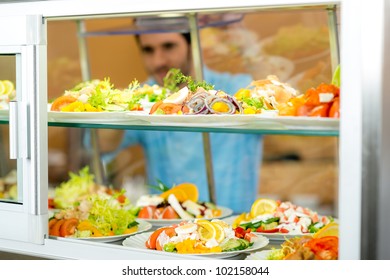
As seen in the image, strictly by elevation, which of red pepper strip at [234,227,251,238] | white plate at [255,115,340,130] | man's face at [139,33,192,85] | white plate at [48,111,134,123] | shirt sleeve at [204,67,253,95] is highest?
man's face at [139,33,192,85]

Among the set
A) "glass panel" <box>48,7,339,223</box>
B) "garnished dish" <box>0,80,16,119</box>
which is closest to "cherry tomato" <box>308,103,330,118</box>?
"garnished dish" <box>0,80,16,119</box>

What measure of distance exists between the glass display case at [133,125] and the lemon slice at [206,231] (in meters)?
0.22

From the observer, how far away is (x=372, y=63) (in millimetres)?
1888

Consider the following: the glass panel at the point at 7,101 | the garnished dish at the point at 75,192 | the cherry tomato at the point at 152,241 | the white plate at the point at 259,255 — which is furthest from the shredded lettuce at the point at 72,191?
the white plate at the point at 259,255

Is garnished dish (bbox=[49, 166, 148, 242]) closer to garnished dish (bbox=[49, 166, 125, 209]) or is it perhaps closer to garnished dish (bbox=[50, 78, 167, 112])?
garnished dish (bbox=[49, 166, 125, 209])

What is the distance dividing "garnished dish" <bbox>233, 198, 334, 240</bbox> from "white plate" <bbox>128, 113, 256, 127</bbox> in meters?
0.47

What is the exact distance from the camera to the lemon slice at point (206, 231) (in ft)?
7.93

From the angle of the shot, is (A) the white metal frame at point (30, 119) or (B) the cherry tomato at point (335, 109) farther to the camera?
(A) the white metal frame at point (30, 119)

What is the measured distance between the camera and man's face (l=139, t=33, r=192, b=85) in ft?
15.1

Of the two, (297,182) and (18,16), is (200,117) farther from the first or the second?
(297,182)

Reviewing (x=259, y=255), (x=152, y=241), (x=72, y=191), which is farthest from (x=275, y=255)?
(x=72, y=191)

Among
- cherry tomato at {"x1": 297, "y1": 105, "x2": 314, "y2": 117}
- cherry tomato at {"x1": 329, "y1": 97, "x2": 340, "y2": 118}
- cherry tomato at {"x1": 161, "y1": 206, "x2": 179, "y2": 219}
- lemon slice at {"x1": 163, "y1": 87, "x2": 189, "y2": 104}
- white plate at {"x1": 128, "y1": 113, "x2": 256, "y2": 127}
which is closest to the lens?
cherry tomato at {"x1": 329, "y1": 97, "x2": 340, "y2": 118}

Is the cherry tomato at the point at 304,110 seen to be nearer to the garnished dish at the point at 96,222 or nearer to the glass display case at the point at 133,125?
the glass display case at the point at 133,125
